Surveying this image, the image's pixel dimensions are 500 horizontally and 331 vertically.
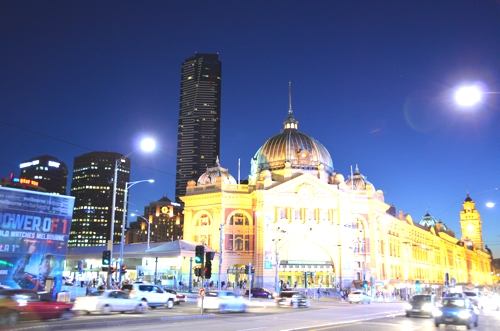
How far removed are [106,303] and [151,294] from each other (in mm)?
6621

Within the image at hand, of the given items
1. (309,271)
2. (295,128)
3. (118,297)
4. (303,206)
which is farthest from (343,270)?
(118,297)

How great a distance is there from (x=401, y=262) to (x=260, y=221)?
114 feet

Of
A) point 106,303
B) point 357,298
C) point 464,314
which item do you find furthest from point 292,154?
point 464,314

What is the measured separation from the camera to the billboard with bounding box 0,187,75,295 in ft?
111

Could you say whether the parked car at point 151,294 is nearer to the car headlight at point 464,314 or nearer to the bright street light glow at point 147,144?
the bright street light glow at point 147,144

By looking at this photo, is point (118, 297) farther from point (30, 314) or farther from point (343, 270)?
point (343, 270)

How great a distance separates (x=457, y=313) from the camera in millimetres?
24703

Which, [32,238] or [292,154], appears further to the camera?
[292,154]

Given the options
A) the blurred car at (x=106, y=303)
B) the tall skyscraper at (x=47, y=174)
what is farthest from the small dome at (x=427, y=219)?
the blurred car at (x=106, y=303)

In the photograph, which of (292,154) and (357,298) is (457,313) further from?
(292,154)

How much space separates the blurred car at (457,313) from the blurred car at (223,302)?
1282cm

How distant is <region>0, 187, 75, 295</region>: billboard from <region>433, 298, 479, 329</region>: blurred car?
965 inches

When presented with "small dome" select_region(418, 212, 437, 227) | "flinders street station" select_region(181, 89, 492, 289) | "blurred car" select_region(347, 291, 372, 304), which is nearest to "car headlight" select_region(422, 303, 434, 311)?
"blurred car" select_region(347, 291, 372, 304)

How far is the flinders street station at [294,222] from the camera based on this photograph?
242ft
